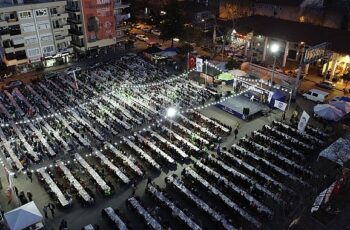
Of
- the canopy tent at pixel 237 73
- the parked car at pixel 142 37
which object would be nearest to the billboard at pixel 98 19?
the parked car at pixel 142 37

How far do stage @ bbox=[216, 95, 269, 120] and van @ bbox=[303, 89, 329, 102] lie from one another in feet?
22.8

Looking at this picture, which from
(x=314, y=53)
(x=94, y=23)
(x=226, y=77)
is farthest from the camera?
(x=94, y=23)

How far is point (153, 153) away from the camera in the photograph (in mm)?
35281

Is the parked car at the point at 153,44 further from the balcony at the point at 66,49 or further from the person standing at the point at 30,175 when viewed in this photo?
the person standing at the point at 30,175

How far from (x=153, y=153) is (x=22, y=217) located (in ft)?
45.4

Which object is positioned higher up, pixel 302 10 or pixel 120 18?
pixel 302 10

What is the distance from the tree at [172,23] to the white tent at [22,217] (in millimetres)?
45735

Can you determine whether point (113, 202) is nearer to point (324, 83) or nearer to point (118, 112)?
point (118, 112)

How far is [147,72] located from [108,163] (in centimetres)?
2548

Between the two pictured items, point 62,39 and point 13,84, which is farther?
point 62,39

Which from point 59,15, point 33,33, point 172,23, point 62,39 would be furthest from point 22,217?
point 172,23

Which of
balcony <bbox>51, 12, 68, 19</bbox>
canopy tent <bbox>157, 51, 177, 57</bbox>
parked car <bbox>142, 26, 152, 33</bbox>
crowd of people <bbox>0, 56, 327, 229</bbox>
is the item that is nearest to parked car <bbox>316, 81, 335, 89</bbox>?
crowd of people <bbox>0, 56, 327, 229</bbox>

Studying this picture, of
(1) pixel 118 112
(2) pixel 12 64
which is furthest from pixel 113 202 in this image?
(2) pixel 12 64

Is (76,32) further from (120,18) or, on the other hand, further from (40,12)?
(120,18)
